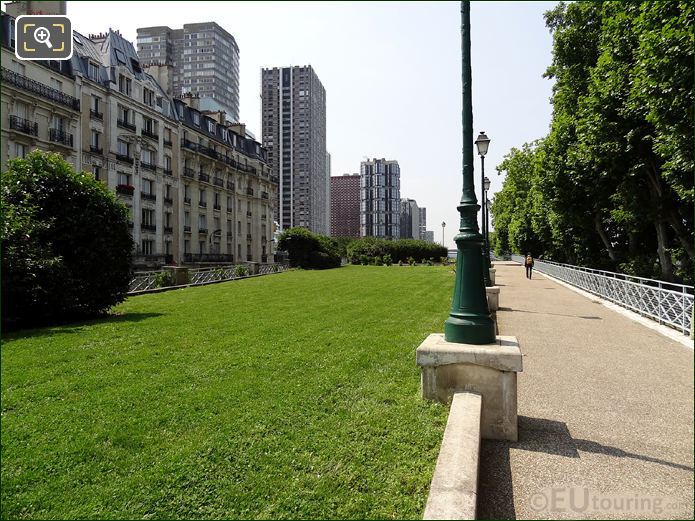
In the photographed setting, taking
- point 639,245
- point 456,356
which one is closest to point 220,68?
point 639,245

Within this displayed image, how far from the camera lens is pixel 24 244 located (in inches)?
426

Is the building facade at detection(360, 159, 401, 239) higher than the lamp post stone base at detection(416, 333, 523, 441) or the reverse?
higher

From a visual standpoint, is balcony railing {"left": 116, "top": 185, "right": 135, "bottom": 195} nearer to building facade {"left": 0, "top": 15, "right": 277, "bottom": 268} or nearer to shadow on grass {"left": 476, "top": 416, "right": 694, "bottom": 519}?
building facade {"left": 0, "top": 15, "right": 277, "bottom": 268}

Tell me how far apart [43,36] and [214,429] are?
366cm

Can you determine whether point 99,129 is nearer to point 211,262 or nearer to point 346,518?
point 211,262

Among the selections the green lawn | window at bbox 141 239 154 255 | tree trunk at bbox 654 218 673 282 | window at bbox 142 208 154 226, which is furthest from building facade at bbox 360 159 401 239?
the green lawn

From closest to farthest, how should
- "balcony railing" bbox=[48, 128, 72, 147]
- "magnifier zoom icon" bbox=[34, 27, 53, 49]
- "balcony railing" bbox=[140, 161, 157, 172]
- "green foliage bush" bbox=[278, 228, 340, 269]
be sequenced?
"magnifier zoom icon" bbox=[34, 27, 53, 49], "balcony railing" bbox=[48, 128, 72, 147], "balcony railing" bbox=[140, 161, 157, 172], "green foliage bush" bbox=[278, 228, 340, 269]

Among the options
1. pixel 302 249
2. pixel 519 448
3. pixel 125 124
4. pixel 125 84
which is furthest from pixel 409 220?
pixel 519 448

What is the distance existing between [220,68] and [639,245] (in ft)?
394

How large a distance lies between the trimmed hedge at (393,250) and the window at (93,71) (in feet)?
138

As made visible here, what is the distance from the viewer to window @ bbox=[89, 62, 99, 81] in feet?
109

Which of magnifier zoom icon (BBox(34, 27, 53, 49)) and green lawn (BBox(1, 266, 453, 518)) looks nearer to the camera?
magnifier zoom icon (BBox(34, 27, 53, 49))

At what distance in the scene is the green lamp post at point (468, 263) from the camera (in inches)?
199

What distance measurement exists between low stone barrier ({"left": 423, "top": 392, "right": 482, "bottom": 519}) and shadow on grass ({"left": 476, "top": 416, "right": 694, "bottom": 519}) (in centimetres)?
35
